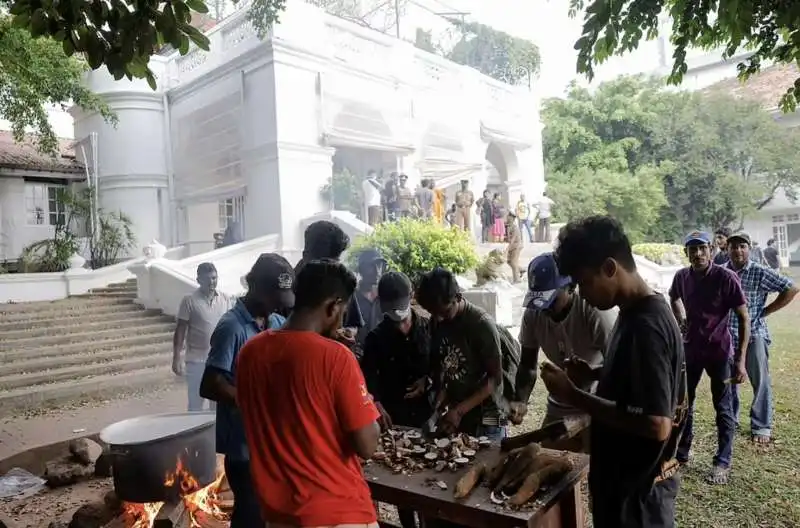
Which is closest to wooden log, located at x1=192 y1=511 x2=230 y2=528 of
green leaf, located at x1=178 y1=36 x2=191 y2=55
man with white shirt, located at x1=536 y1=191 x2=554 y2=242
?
green leaf, located at x1=178 y1=36 x2=191 y2=55

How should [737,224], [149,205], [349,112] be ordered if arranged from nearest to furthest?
[149,205]
[349,112]
[737,224]

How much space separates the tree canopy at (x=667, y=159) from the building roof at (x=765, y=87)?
127 centimetres

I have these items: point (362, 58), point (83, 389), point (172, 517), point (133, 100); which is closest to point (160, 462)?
point (172, 517)

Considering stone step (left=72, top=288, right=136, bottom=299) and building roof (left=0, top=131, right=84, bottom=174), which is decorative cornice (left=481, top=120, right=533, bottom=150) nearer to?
building roof (left=0, top=131, right=84, bottom=174)

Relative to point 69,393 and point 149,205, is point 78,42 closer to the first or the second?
point 69,393

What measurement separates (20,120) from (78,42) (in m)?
8.63

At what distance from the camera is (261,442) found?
5.69 ft

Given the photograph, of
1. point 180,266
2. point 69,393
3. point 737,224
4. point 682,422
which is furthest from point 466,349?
point 737,224

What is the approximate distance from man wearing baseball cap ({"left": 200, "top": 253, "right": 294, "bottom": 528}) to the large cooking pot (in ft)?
2.05

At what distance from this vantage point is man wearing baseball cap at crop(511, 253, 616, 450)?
9.18ft

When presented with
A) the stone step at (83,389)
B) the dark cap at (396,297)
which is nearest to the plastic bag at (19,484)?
the stone step at (83,389)

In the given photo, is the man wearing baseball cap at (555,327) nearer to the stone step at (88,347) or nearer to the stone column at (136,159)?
the stone step at (88,347)

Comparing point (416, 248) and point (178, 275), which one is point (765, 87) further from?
point (178, 275)

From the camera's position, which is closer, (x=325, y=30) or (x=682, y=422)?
(x=682, y=422)
